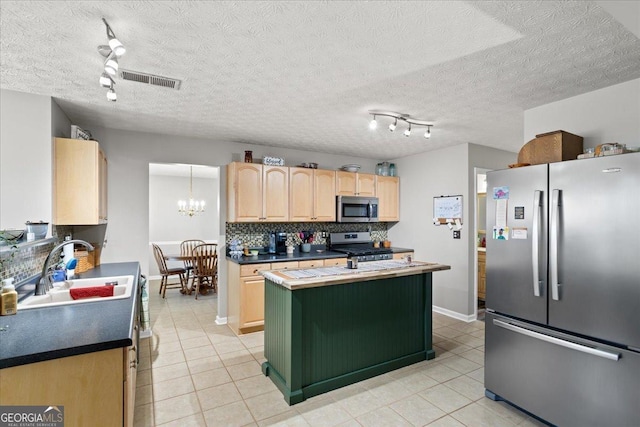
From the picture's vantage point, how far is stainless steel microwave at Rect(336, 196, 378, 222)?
5.00 meters

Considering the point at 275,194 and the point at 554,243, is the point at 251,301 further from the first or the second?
the point at 554,243

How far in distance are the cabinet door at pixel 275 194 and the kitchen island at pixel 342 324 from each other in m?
1.61

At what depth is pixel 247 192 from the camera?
4.22 meters

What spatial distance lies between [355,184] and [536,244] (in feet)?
10.4

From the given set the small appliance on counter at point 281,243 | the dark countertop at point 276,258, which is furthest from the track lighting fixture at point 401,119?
the small appliance on counter at point 281,243

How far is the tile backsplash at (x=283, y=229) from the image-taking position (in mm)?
4523

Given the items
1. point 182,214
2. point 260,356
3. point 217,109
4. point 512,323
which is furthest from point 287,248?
point 182,214

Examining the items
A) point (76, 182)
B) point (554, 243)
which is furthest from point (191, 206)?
point (554, 243)

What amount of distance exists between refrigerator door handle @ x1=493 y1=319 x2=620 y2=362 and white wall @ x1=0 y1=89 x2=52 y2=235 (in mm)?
3793

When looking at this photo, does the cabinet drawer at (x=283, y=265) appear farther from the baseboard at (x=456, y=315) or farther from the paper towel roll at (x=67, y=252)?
the baseboard at (x=456, y=315)

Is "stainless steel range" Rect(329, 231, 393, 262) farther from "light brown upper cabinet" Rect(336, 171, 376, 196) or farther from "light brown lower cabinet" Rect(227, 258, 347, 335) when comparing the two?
"light brown lower cabinet" Rect(227, 258, 347, 335)

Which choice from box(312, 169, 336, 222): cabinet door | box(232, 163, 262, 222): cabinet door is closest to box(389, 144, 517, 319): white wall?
box(312, 169, 336, 222): cabinet door

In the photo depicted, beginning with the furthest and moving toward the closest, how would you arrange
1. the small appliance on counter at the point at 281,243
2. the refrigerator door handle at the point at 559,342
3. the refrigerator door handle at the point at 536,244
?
the small appliance on counter at the point at 281,243 → the refrigerator door handle at the point at 536,244 → the refrigerator door handle at the point at 559,342

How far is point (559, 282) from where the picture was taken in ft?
6.96
